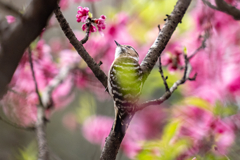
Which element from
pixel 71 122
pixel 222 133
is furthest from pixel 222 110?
pixel 71 122

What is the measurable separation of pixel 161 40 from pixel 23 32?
445 mm

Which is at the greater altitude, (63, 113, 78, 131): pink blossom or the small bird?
the small bird

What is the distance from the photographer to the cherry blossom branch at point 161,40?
667mm

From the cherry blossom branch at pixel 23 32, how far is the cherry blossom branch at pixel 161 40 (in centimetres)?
38

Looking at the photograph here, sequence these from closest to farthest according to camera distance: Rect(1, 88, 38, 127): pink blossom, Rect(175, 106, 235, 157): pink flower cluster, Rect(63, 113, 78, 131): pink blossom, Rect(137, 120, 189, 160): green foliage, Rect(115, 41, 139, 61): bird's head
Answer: Rect(137, 120, 189, 160): green foliage → Rect(175, 106, 235, 157): pink flower cluster → Rect(1, 88, 38, 127): pink blossom → Rect(115, 41, 139, 61): bird's head → Rect(63, 113, 78, 131): pink blossom

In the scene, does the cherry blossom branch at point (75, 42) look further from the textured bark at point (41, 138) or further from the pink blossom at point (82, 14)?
the textured bark at point (41, 138)

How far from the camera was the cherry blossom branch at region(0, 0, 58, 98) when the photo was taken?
325 millimetres

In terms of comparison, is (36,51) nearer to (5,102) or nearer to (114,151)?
(5,102)

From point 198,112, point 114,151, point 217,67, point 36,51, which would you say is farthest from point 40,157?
point 217,67

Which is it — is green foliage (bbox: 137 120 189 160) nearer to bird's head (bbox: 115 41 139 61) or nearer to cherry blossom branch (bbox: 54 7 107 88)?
cherry blossom branch (bbox: 54 7 107 88)

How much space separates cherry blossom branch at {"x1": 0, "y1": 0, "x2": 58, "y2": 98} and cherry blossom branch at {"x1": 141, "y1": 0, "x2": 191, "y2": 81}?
38cm


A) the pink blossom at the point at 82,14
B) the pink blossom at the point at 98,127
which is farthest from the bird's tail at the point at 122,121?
the pink blossom at the point at 98,127

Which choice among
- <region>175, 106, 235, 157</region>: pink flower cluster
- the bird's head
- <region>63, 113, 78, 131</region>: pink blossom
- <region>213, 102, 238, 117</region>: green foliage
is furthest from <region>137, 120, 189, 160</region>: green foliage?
<region>63, 113, 78, 131</region>: pink blossom

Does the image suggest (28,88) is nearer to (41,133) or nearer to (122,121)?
(41,133)
